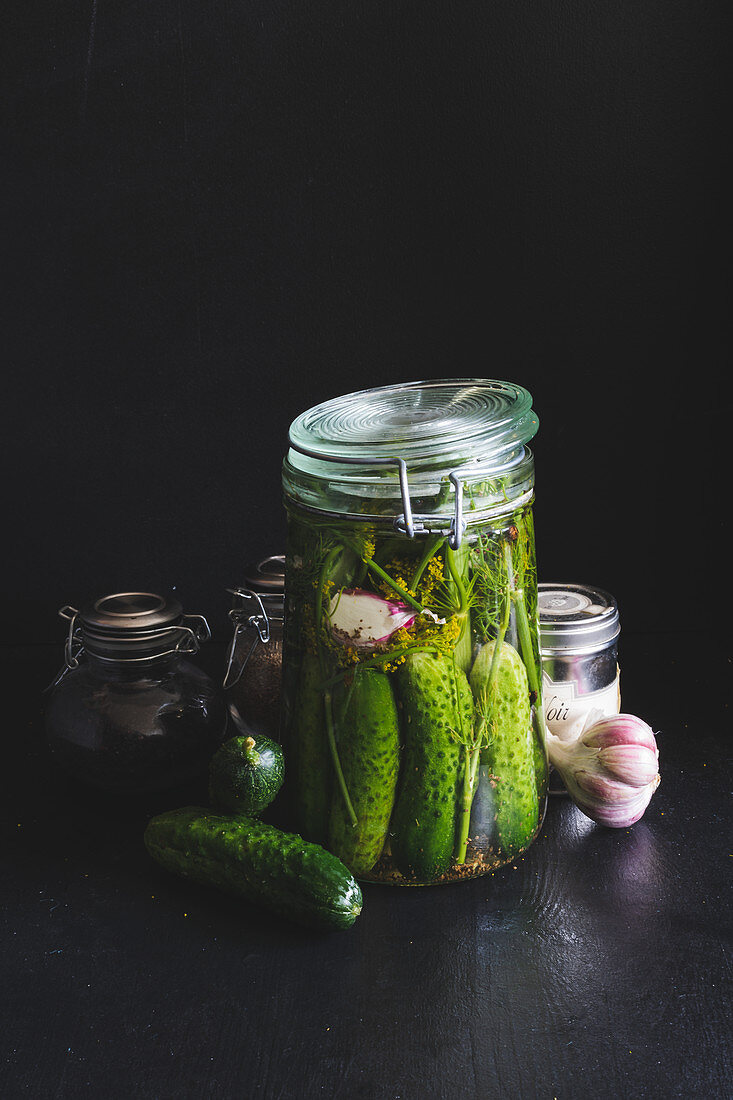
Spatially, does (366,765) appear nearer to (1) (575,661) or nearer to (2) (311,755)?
(2) (311,755)

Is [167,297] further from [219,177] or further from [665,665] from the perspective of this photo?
[665,665]

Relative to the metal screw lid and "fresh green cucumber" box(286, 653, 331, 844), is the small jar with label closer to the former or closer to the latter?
the metal screw lid

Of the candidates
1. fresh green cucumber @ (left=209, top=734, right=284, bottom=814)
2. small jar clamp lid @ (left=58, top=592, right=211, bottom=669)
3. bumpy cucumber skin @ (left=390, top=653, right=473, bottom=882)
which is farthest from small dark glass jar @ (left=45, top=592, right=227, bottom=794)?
bumpy cucumber skin @ (left=390, top=653, right=473, bottom=882)

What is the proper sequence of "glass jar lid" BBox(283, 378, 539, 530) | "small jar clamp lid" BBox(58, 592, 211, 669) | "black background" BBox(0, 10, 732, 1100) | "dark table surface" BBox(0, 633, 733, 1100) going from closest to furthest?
"dark table surface" BBox(0, 633, 733, 1100), "glass jar lid" BBox(283, 378, 539, 530), "small jar clamp lid" BBox(58, 592, 211, 669), "black background" BBox(0, 10, 732, 1100)

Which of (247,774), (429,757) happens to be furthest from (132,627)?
(429,757)

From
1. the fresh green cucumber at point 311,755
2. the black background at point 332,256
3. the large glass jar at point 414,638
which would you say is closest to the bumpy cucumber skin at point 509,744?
the large glass jar at point 414,638

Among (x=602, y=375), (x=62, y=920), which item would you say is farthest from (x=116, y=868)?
(x=602, y=375)
